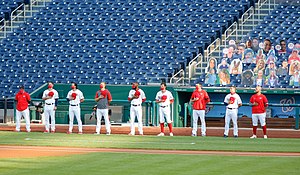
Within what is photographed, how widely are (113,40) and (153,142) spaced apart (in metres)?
12.2

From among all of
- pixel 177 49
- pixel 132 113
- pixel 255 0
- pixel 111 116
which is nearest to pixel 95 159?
pixel 132 113

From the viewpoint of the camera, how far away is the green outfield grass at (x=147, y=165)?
1920cm

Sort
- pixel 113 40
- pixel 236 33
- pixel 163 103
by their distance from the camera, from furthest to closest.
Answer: pixel 113 40 → pixel 236 33 → pixel 163 103

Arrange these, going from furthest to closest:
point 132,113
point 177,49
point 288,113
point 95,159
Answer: point 177,49
point 288,113
point 132,113
point 95,159

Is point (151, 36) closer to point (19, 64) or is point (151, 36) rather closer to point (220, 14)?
point (220, 14)

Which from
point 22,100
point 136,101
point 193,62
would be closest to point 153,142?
point 136,101

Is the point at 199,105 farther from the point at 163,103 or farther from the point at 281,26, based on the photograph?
the point at 281,26

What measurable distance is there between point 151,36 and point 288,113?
6.87 metres

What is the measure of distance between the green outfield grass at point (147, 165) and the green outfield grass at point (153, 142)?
2737 mm

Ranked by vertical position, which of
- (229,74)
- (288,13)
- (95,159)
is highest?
(288,13)

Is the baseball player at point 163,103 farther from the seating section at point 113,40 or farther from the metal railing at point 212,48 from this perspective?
the metal railing at point 212,48

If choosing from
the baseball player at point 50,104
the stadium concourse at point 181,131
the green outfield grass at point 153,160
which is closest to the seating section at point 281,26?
Answer: the stadium concourse at point 181,131

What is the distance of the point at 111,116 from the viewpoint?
35.4 metres

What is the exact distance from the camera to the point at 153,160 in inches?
845
